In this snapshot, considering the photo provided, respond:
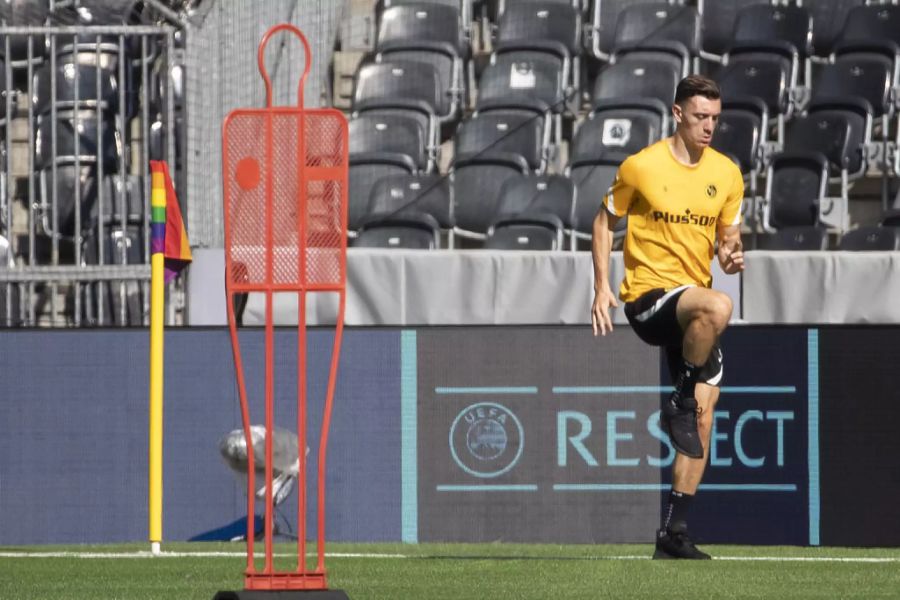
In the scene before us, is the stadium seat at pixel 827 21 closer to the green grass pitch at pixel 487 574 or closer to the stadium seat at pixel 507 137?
the stadium seat at pixel 507 137

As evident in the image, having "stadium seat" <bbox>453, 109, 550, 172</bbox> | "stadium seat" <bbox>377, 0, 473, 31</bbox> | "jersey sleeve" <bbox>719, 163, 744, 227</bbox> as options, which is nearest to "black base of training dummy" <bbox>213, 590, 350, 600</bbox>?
"jersey sleeve" <bbox>719, 163, 744, 227</bbox>

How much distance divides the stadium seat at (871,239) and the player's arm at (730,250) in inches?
233

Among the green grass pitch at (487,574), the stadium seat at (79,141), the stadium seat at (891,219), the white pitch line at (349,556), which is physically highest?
the stadium seat at (79,141)

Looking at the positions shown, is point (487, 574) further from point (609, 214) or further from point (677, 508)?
point (609, 214)

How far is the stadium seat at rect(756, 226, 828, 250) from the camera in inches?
522

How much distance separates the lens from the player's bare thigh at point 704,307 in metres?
6.48

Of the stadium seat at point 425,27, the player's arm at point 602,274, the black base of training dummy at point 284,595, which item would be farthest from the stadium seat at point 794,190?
the black base of training dummy at point 284,595

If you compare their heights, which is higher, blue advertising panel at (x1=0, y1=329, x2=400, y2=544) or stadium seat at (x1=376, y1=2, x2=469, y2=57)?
stadium seat at (x1=376, y1=2, x2=469, y2=57)

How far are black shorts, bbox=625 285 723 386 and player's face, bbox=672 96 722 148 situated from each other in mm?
528

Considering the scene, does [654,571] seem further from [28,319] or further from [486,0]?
[486,0]

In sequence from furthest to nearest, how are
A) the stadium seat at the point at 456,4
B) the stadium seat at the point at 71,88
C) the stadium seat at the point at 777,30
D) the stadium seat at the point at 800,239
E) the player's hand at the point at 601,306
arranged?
1. the stadium seat at the point at 456,4
2. the stadium seat at the point at 777,30
3. the stadium seat at the point at 800,239
4. the stadium seat at the point at 71,88
5. the player's hand at the point at 601,306

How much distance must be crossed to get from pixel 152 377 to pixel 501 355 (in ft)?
5.59

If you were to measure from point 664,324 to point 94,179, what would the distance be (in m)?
6.03

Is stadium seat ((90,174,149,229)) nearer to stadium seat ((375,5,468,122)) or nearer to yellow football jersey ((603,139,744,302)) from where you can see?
stadium seat ((375,5,468,122))
